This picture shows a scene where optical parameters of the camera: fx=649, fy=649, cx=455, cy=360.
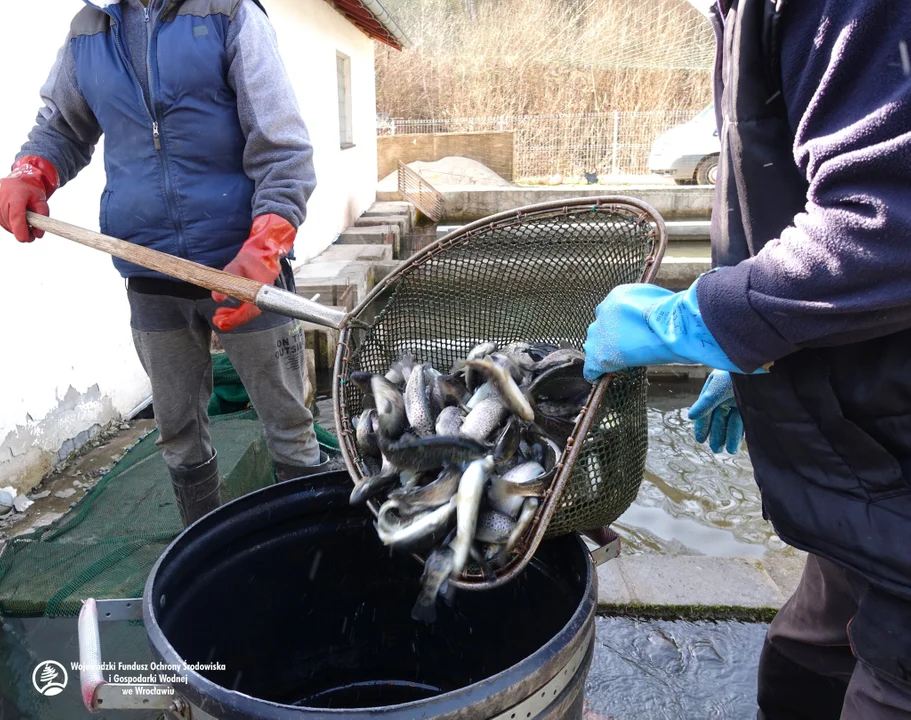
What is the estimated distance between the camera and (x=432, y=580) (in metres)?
1.50

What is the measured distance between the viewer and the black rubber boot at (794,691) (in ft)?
6.51

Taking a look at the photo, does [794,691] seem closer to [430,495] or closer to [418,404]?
[430,495]

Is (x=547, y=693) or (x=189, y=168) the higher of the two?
(x=189, y=168)

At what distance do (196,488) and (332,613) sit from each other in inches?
38.4

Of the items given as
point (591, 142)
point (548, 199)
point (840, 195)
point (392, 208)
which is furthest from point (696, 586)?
point (591, 142)

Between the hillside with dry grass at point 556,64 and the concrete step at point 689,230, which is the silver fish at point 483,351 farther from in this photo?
the hillside with dry grass at point 556,64

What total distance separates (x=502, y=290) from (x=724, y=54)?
1.17 metres

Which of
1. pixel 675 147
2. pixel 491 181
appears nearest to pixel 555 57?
pixel 491 181

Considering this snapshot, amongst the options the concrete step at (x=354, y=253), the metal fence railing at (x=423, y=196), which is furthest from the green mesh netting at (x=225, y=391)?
the metal fence railing at (x=423, y=196)

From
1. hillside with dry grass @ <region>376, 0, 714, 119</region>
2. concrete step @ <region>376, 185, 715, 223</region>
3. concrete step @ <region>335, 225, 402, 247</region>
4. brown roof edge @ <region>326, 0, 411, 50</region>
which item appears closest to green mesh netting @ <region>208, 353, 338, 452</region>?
concrete step @ <region>335, 225, 402, 247</region>

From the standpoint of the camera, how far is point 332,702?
2.37 m

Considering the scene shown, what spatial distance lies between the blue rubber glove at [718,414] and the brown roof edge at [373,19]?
932 centimetres

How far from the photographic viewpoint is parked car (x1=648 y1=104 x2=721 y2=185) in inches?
589

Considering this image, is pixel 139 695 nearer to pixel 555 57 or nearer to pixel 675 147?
pixel 675 147
